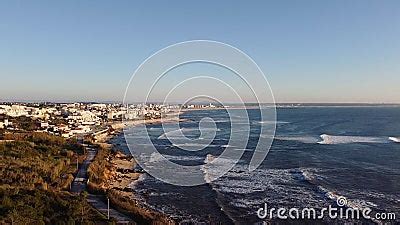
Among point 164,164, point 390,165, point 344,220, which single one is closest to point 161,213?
point 344,220

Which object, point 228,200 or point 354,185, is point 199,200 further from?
point 354,185

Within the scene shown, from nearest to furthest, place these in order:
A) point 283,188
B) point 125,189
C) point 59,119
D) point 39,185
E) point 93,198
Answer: point 93,198, point 39,185, point 125,189, point 283,188, point 59,119

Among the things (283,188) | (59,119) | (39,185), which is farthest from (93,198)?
(59,119)

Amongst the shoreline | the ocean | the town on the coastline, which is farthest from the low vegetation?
the town on the coastline

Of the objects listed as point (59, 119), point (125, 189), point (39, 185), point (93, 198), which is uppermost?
point (59, 119)

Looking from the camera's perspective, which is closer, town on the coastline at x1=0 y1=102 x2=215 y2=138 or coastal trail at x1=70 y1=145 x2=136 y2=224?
coastal trail at x1=70 y1=145 x2=136 y2=224

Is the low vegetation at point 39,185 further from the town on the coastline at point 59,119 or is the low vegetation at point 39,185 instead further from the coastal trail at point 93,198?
the town on the coastline at point 59,119

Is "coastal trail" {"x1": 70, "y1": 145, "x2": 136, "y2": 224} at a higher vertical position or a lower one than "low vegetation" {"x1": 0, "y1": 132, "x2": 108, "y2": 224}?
lower

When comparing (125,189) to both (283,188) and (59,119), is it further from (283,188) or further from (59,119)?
(59,119)

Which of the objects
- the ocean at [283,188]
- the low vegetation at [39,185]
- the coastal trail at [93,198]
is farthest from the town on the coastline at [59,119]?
the low vegetation at [39,185]

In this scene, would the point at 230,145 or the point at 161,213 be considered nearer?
the point at 161,213

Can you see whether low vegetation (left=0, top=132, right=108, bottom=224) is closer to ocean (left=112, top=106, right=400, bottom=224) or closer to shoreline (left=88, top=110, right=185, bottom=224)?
shoreline (left=88, top=110, right=185, bottom=224)
